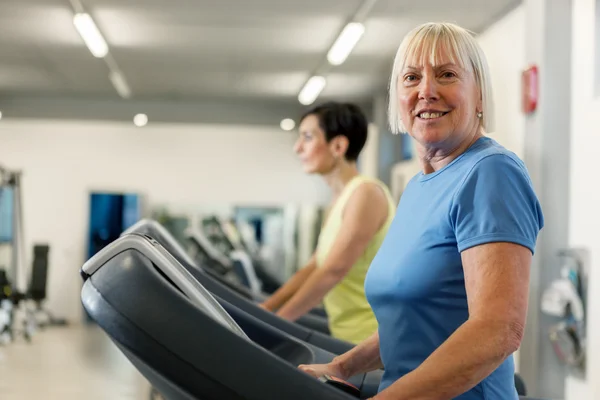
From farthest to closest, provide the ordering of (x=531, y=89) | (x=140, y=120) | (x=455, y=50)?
1. (x=140, y=120)
2. (x=531, y=89)
3. (x=455, y=50)

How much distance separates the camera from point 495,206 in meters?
1.17

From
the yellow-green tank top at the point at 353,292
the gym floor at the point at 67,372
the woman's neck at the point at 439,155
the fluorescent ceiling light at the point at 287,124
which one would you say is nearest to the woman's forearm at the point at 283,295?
the yellow-green tank top at the point at 353,292

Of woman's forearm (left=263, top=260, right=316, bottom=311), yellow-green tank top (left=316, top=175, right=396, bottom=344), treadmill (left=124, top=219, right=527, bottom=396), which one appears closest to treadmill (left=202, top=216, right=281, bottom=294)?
woman's forearm (left=263, top=260, right=316, bottom=311)

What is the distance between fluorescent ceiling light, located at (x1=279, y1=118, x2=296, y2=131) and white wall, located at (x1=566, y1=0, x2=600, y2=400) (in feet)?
29.1

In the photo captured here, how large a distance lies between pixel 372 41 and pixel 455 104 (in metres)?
7.79

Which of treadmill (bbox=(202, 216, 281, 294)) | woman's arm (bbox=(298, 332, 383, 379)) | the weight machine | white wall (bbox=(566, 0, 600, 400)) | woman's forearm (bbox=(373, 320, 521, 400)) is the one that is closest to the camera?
woman's forearm (bbox=(373, 320, 521, 400))

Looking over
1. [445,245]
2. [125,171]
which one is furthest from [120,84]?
[445,245]

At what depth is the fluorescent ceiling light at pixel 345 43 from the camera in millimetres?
8203

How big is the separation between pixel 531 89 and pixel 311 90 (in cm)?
727

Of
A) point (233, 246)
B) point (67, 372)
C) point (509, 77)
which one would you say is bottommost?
point (67, 372)

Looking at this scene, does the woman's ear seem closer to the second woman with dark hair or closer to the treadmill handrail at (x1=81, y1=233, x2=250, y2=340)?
the second woman with dark hair

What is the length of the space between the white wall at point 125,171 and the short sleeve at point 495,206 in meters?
12.4

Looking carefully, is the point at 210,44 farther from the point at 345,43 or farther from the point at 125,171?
the point at 125,171

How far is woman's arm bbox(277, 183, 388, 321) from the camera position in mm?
2635
